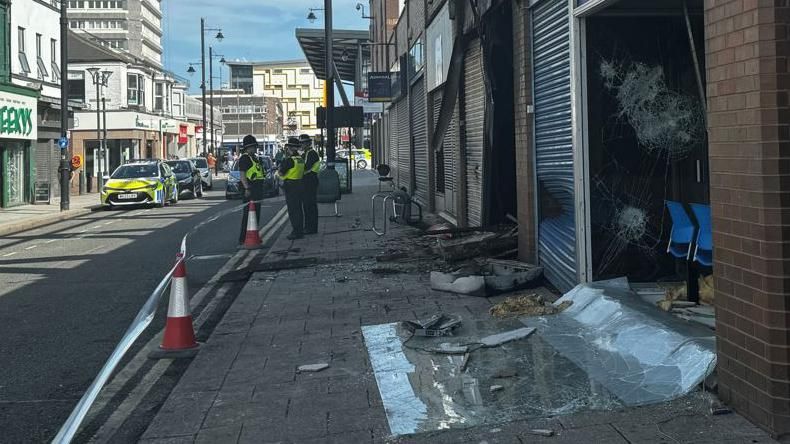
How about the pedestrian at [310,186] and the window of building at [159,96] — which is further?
the window of building at [159,96]

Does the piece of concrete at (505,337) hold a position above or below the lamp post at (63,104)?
below

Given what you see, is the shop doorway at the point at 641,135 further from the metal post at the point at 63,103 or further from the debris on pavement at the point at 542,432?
the metal post at the point at 63,103

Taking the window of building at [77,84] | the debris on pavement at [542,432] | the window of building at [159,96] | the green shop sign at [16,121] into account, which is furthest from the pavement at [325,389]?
the window of building at [159,96]

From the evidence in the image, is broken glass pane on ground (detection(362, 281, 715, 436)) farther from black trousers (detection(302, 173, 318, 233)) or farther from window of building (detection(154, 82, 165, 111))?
window of building (detection(154, 82, 165, 111))

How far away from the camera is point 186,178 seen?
1215 inches

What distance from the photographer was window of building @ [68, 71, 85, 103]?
47.1m

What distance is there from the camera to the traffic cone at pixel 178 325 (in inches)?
252

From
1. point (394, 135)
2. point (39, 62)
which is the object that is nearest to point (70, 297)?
point (394, 135)

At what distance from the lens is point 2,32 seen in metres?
24.9

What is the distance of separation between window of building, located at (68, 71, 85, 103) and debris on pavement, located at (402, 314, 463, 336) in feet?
150

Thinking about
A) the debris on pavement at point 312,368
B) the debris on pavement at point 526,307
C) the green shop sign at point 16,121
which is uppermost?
the green shop sign at point 16,121

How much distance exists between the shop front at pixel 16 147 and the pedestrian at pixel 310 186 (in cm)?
1371

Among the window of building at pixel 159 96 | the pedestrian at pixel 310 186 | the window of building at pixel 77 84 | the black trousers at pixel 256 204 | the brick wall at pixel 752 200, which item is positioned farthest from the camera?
the window of building at pixel 159 96

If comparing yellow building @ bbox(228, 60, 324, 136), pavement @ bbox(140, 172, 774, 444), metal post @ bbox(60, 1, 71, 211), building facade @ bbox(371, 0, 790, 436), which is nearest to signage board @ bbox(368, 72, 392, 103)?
metal post @ bbox(60, 1, 71, 211)
